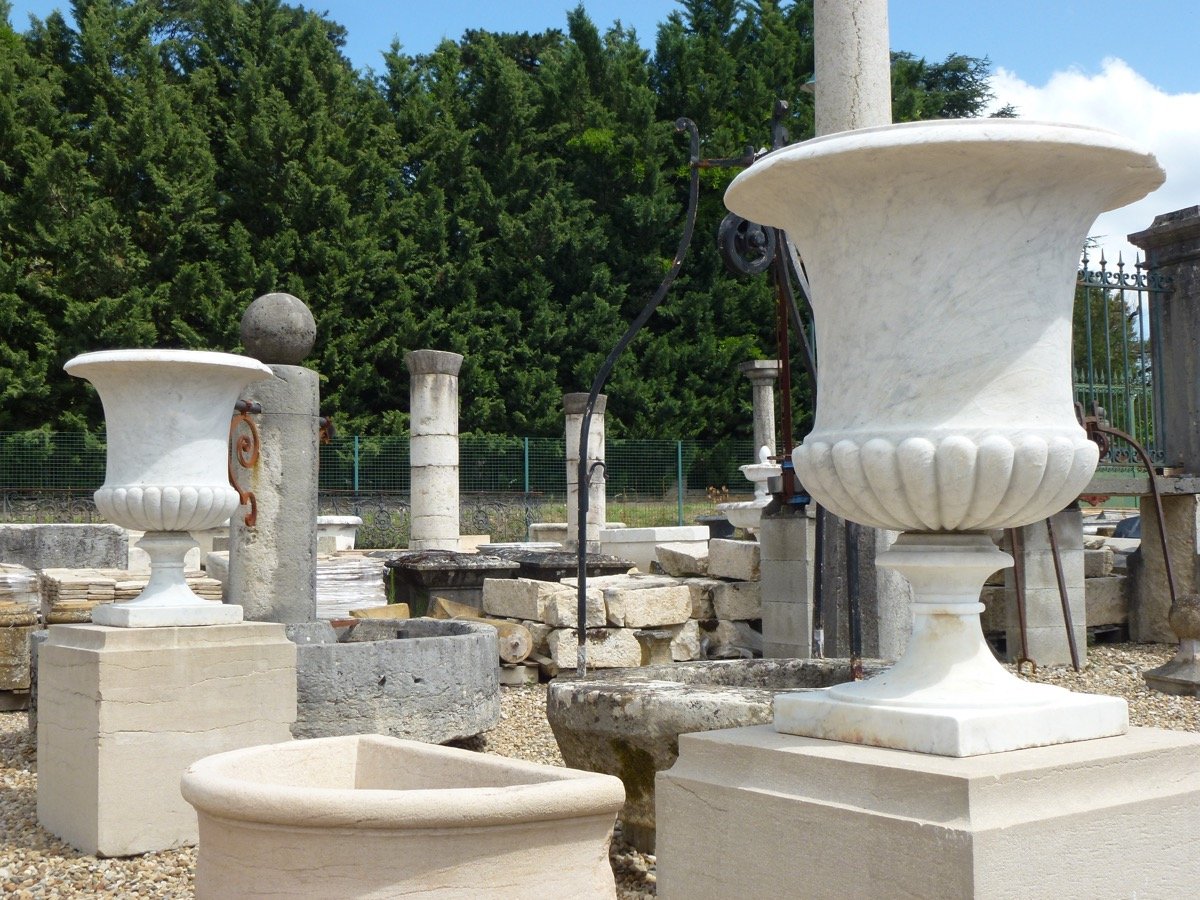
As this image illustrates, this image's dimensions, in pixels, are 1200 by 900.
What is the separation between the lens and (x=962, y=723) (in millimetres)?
1874

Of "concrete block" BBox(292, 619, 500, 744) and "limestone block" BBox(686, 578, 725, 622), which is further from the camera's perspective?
"limestone block" BBox(686, 578, 725, 622)

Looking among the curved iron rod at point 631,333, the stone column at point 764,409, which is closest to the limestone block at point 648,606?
the curved iron rod at point 631,333

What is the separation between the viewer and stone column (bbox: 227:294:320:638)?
576 centimetres

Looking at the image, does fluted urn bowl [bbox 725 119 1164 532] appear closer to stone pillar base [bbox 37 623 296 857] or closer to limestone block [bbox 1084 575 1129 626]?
stone pillar base [bbox 37 623 296 857]

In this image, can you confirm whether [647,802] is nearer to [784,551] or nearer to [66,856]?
[66,856]

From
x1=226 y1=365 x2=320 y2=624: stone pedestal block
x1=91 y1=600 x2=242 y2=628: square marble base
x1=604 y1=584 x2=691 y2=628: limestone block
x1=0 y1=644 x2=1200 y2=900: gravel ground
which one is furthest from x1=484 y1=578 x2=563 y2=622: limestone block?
x1=91 y1=600 x2=242 y2=628: square marble base

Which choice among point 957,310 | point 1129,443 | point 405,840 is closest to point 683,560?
point 1129,443

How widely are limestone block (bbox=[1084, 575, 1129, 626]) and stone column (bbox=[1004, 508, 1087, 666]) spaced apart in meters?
1.05

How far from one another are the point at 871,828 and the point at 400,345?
24.3m

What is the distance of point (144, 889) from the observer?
3951mm

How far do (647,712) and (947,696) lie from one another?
184cm

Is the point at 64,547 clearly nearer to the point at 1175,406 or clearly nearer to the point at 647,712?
the point at 647,712

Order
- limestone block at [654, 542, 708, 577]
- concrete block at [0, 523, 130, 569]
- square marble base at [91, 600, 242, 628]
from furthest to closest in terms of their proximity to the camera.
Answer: concrete block at [0, 523, 130, 569] < limestone block at [654, 542, 708, 577] < square marble base at [91, 600, 242, 628]

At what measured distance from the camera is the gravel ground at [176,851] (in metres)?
3.91
